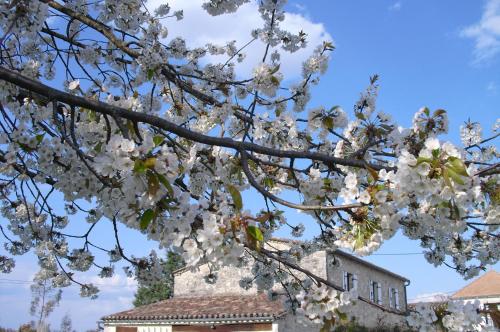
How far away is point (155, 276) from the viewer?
4039 millimetres

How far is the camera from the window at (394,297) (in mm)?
24103

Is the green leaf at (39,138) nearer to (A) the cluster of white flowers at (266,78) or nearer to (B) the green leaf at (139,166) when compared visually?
(B) the green leaf at (139,166)

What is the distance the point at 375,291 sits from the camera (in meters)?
22.3

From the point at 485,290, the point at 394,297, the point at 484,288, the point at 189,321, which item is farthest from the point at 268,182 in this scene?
the point at 484,288

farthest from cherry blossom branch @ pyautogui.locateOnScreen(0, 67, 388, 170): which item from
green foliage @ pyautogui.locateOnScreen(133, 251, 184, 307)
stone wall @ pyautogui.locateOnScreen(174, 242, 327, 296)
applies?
green foliage @ pyautogui.locateOnScreen(133, 251, 184, 307)

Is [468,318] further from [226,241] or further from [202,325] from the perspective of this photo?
[202,325]

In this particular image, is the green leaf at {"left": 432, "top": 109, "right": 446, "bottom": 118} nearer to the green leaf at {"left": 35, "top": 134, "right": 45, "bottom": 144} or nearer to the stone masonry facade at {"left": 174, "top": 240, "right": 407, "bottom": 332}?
the green leaf at {"left": 35, "top": 134, "right": 45, "bottom": 144}

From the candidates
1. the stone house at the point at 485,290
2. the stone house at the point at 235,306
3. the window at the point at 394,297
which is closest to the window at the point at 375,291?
the stone house at the point at 235,306

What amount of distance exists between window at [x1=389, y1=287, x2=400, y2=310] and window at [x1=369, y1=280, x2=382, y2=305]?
1.56m

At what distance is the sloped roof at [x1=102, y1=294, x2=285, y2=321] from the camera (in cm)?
1537

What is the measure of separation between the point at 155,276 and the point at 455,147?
2707 millimetres

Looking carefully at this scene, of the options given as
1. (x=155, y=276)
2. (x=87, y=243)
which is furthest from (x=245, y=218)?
(x=87, y=243)

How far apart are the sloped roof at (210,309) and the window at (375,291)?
624 centimetres

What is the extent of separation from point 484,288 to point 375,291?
15.7 meters
